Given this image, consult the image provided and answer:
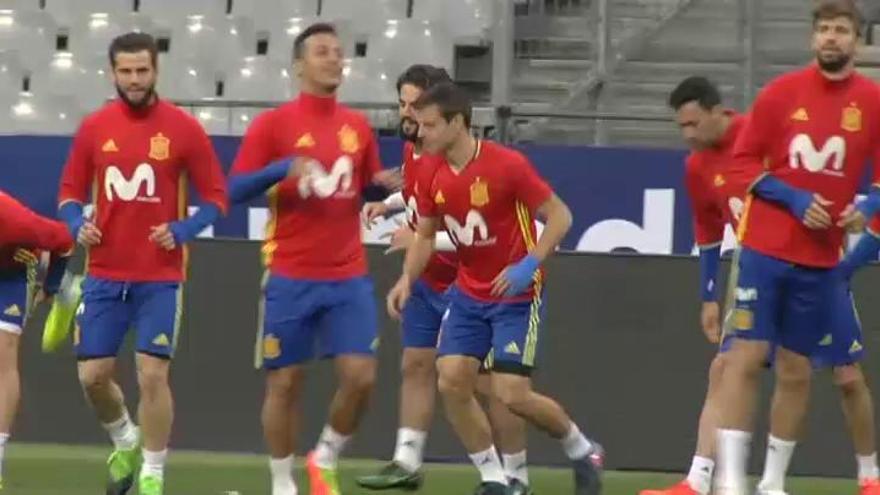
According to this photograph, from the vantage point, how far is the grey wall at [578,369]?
12859 millimetres

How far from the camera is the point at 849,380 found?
10.2 m

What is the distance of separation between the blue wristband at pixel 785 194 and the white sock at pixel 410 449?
2.91 m

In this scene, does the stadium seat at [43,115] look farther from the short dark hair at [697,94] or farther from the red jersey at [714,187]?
the short dark hair at [697,94]

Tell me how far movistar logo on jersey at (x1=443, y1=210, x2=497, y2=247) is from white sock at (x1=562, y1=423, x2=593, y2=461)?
3.48 feet

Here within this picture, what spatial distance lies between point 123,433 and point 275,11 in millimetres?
8309

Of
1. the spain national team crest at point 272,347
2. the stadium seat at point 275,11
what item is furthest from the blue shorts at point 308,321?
the stadium seat at point 275,11

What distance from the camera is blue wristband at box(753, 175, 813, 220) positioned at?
9086mm

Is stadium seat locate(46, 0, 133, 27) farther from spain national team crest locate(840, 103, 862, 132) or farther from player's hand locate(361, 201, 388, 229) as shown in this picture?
spain national team crest locate(840, 103, 862, 132)

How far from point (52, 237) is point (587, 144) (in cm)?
489

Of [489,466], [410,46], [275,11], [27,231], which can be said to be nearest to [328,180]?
[27,231]

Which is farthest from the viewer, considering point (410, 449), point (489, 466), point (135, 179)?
point (410, 449)

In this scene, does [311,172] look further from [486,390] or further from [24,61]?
[24,61]

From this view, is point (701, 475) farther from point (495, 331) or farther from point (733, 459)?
point (495, 331)

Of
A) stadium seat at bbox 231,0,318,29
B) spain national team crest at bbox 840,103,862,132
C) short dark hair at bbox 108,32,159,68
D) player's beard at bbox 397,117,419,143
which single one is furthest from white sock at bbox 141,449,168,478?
stadium seat at bbox 231,0,318,29
